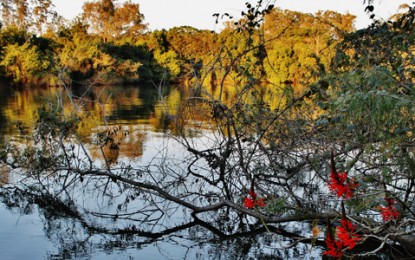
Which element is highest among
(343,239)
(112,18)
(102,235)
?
(112,18)

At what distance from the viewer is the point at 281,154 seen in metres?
6.51

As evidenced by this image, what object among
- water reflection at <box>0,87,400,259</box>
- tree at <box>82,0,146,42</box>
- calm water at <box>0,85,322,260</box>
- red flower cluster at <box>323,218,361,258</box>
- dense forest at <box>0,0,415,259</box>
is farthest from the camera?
tree at <box>82,0,146,42</box>

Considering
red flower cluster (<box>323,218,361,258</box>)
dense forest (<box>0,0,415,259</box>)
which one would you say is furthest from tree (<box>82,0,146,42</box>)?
red flower cluster (<box>323,218,361,258</box>)

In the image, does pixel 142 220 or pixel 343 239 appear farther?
pixel 142 220

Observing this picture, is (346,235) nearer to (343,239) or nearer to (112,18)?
(343,239)

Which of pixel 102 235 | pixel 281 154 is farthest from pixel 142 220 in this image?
pixel 281 154

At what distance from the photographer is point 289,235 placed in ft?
20.5

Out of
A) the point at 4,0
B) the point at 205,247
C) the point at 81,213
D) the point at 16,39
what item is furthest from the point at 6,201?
the point at 16,39

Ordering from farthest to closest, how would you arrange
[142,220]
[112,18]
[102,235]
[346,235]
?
[112,18] → [142,220] → [102,235] → [346,235]

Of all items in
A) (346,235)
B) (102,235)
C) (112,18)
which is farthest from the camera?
(112,18)

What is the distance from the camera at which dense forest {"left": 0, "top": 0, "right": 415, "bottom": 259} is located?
3.44 meters

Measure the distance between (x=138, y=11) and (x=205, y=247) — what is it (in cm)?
5378

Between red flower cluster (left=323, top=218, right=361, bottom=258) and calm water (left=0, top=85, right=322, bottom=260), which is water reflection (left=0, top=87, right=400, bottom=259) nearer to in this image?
calm water (left=0, top=85, right=322, bottom=260)

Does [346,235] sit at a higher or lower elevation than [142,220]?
higher
